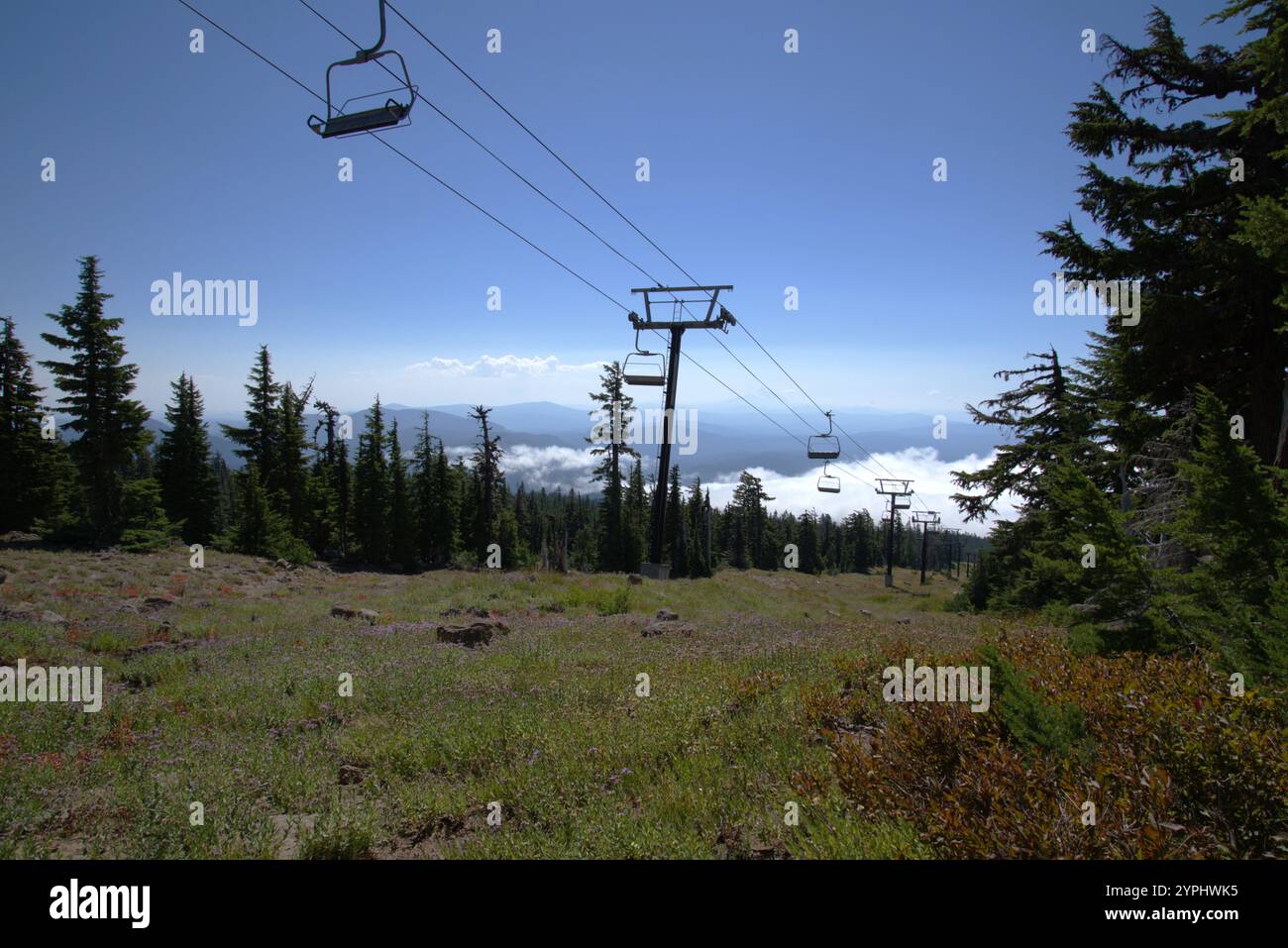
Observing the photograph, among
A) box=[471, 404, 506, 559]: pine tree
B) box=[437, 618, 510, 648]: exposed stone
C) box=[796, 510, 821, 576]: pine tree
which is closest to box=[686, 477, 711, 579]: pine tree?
box=[796, 510, 821, 576]: pine tree

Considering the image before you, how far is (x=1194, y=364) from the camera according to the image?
12.0 m

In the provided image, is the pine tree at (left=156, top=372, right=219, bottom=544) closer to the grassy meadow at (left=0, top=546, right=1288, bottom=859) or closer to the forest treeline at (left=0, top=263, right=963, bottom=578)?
the forest treeline at (left=0, top=263, right=963, bottom=578)

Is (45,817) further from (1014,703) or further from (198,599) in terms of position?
(198,599)

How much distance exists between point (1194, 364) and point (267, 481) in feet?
183

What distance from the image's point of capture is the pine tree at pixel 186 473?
4525 centimetres

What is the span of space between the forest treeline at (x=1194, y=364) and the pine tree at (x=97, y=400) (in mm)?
45656

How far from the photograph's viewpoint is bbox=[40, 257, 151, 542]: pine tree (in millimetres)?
34562

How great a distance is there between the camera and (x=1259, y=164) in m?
11.3

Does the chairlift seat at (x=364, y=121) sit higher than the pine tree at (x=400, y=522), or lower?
higher

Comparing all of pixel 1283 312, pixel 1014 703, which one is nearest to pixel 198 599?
pixel 1014 703

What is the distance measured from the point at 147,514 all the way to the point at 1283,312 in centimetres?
5077

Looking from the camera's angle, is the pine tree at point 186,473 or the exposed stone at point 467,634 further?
the pine tree at point 186,473

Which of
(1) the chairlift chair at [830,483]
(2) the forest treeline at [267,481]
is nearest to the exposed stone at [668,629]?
(2) the forest treeline at [267,481]

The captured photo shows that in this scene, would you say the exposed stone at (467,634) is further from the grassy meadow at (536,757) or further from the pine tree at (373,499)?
the pine tree at (373,499)
